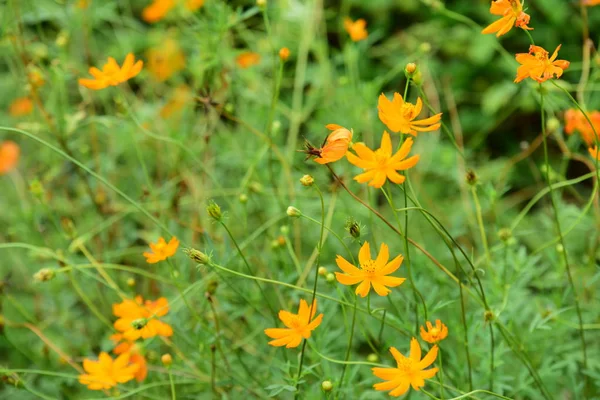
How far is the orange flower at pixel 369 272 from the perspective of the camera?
0.66 m

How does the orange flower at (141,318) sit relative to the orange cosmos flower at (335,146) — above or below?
below

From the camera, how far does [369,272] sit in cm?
68

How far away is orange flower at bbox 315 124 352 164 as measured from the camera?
63cm

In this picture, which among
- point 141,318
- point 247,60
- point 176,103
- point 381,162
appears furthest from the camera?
point 176,103

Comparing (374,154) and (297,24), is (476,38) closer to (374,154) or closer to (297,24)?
(297,24)

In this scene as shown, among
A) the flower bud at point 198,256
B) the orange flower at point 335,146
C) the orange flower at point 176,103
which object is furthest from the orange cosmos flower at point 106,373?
the orange flower at point 176,103

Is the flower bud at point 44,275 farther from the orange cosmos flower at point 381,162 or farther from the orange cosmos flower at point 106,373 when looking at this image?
the orange cosmos flower at point 381,162

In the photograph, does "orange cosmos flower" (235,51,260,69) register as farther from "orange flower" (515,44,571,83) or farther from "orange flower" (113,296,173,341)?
"orange flower" (515,44,571,83)

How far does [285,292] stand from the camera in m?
1.00

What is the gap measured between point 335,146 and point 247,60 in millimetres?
775

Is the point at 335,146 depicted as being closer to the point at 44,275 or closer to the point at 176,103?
the point at 44,275

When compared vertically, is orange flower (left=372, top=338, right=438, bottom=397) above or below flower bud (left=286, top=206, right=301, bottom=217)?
below

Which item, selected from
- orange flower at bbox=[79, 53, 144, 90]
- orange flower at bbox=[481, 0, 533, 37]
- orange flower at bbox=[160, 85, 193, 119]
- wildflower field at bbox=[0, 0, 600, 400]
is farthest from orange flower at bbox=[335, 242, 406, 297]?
orange flower at bbox=[160, 85, 193, 119]

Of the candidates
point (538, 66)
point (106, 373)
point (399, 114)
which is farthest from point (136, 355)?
point (538, 66)
